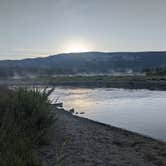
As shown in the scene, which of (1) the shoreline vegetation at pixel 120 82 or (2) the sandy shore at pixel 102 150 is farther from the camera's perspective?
(1) the shoreline vegetation at pixel 120 82

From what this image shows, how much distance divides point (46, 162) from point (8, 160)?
6.06 feet

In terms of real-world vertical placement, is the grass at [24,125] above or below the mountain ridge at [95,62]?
below

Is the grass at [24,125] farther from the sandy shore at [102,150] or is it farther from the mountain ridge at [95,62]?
the mountain ridge at [95,62]

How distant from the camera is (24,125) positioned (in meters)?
7.32

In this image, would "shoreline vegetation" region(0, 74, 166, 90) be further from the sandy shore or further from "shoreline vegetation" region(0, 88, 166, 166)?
the sandy shore

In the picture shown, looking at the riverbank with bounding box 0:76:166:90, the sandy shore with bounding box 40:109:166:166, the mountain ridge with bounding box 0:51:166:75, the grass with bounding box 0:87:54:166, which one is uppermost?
the mountain ridge with bounding box 0:51:166:75

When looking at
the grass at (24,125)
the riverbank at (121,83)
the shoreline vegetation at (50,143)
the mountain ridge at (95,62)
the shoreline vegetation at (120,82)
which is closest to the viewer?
the grass at (24,125)

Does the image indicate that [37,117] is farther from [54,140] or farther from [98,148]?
[98,148]

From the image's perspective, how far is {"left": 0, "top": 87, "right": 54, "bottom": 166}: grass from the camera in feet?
16.4

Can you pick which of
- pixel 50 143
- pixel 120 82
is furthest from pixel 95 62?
pixel 50 143

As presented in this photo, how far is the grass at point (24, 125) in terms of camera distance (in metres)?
5.00

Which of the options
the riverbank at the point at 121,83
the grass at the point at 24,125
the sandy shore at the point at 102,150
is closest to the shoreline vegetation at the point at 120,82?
the riverbank at the point at 121,83

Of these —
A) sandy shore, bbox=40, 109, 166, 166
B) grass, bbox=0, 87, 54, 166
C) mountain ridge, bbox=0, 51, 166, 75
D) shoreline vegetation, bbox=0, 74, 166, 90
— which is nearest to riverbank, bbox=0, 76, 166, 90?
shoreline vegetation, bbox=0, 74, 166, 90

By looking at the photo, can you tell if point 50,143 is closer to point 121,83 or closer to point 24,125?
point 24,125
